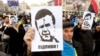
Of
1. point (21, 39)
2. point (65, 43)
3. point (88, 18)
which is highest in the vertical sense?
point (88, 18)

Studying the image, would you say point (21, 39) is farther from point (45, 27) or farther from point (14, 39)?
point (45, 27)

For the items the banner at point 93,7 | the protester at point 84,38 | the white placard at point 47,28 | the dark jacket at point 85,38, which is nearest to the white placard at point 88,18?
the protester at point 84,38

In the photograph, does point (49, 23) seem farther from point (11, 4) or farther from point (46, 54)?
point (11, 4)

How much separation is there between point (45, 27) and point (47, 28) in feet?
0.07

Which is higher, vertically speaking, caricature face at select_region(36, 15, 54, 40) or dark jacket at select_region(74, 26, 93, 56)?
caricature face at select_region(36, 15, 54, 40)

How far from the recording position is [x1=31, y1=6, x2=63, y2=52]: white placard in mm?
3145

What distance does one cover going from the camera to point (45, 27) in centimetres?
318

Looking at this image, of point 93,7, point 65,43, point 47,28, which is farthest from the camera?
point 93,7

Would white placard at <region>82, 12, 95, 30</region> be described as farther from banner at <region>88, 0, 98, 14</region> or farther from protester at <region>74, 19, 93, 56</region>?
banner at <region>88, 0, 98, 14</region>

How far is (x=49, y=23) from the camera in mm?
3209

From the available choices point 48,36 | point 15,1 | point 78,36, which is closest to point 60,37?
point 48,36

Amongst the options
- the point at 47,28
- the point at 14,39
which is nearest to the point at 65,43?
the point at 47,28

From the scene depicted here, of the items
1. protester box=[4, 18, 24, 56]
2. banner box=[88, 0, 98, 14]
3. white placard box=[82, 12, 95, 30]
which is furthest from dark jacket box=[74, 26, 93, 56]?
protester box=[4, 18, 24, 56]

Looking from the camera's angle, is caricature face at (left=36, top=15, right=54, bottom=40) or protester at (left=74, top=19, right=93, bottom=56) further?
protester at (left=74, top=19, right=93, bottom=56)
